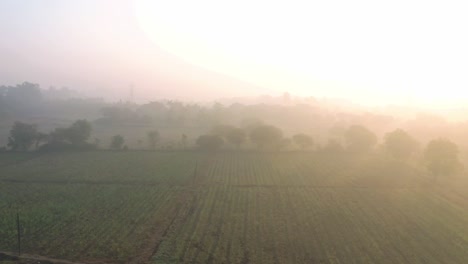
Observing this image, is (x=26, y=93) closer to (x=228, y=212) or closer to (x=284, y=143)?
(x=284, y=143)

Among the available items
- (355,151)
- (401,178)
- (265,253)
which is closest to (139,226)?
(265,253)

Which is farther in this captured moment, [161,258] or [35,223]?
[35,223]

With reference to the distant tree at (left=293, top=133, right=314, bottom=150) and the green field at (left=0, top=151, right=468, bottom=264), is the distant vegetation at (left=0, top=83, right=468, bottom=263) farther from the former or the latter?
the distant tree at (left=293, top=133, right=314, bottom=150)

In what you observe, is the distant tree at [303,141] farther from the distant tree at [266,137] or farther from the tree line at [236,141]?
the distant tree at [266,137]

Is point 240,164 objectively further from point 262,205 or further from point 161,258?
point 161,258

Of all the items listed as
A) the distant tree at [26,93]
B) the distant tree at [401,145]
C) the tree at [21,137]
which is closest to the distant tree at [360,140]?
the distant tree at [401,145]

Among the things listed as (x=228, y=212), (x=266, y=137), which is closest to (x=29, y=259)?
(x=228, y=212)
